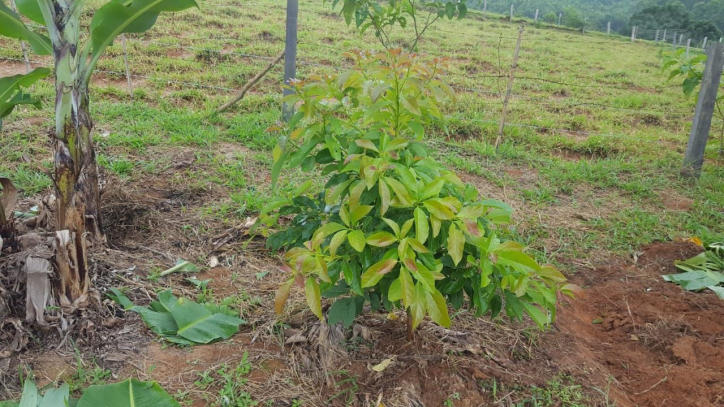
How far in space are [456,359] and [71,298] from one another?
1641 mm

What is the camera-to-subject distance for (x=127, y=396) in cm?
163

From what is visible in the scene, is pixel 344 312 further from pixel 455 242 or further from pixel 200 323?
pixel 200 323

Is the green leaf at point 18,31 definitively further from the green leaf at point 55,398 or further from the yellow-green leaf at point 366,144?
the yellow-green leaf at point 366,144

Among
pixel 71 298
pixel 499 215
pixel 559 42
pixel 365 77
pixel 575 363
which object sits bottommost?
pixel 575 363

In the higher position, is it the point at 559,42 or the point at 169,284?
the point at 559,42

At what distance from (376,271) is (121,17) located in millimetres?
1753

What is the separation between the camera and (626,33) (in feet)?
94.5

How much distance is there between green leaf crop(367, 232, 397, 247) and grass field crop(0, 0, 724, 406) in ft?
2.45

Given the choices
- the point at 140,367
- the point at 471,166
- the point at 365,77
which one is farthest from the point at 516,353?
the point at 471,166

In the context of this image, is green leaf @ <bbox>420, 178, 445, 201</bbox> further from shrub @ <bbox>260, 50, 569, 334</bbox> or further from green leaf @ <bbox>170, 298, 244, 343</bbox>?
green leaf @ <bbox>170, 298, 244, 343</bbox>

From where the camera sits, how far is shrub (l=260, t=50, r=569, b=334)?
5.05 ft

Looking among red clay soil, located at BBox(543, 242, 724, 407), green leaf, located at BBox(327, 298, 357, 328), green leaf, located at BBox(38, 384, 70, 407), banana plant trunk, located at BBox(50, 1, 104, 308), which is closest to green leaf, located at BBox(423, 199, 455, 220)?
Result: green leaf, located at BBox(327, 298, 357, 328)

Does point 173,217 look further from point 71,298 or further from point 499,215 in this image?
point 499,215

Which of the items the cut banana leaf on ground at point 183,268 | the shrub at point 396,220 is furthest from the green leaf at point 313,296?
the cut banana leaf on ground at point 183,268
